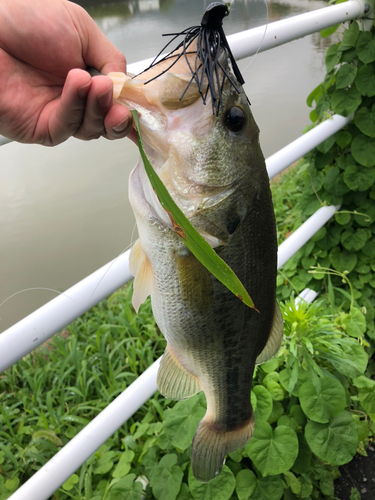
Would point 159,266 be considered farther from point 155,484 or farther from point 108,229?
point 108,229

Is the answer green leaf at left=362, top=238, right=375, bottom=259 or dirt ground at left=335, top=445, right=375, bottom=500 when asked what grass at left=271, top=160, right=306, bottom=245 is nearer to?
green leaf at left=362, top=238, right=375, bottom=259

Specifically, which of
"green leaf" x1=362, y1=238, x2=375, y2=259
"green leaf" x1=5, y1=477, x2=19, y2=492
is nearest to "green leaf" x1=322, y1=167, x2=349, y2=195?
"green leaf" x1=362, y1=238, x2=375, y2=259

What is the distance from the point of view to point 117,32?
54.2 inches

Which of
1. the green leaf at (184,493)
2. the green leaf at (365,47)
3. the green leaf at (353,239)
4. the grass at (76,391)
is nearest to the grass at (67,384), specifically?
the grass at (76,391)

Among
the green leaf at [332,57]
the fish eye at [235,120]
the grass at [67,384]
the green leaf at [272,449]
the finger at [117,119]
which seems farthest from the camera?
the green leaf at [332,57]

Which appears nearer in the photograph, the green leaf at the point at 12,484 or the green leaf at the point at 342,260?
the green leaf at the point at 12,484

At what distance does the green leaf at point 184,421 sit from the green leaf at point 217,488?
168 mm

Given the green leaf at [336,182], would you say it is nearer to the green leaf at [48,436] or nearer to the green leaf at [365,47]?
the green leaf at [365,47]

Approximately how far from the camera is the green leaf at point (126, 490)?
1527 millimetres

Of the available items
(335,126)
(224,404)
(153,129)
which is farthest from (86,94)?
(335,126)

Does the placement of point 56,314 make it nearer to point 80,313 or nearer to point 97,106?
point 80,313

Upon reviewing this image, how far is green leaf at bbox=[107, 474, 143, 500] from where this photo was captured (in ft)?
5.01

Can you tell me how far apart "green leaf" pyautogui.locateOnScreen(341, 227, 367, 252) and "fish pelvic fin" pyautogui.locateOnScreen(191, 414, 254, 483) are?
168 centimetres

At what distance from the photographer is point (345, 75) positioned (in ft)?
6.73
